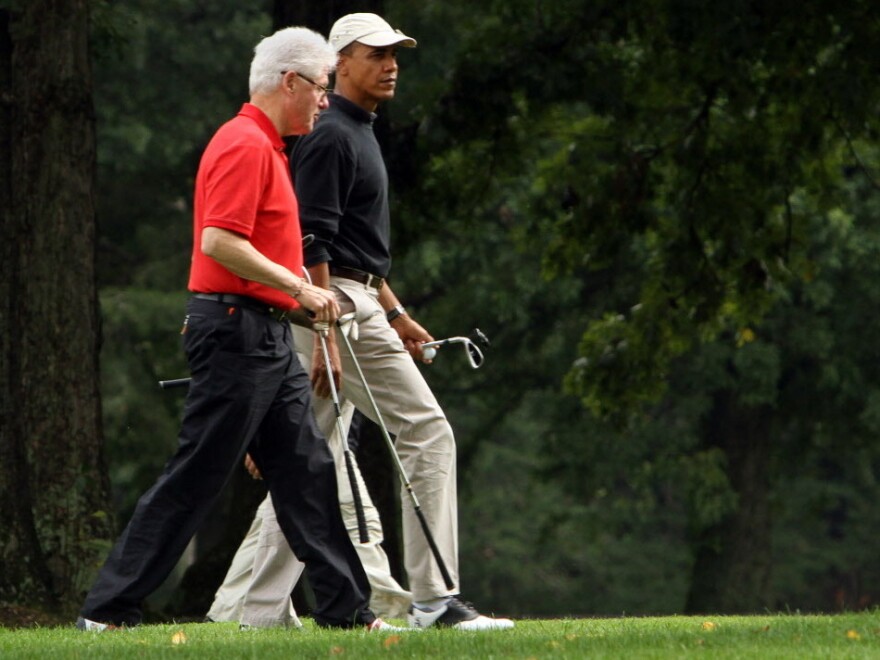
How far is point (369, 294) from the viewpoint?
7.39 metres

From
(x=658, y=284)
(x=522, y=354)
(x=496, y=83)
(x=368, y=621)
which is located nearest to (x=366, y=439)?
(x=496, y=83)

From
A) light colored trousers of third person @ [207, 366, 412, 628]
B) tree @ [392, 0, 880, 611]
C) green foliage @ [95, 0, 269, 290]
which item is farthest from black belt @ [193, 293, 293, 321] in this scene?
green foliage @ [95, 0, 269, 290]

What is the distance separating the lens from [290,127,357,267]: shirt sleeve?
7.08 m

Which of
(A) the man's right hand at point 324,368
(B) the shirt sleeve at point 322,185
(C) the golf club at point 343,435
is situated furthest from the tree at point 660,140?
(C) the golf club at point 343,435

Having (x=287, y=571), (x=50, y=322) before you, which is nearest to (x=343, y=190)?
(x=287, y=571)

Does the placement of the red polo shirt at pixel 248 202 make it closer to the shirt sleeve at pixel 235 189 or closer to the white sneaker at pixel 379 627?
the shirt sleeve at pixel 235 189

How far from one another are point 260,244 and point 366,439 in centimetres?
632

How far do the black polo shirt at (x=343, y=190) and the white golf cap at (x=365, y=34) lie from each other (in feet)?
0.76

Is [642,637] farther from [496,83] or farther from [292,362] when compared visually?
[496,83]

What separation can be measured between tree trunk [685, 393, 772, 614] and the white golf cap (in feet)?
60.4

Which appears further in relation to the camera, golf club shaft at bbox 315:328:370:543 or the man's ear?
the man's ear

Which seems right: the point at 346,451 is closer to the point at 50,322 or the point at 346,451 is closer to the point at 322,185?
the point at 322,185

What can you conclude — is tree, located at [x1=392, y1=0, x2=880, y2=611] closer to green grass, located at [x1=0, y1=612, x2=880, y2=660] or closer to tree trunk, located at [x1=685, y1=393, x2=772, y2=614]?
green grass, located at [x1=0, y1=612, x2=880, y2=660]

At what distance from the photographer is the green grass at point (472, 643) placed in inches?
230
